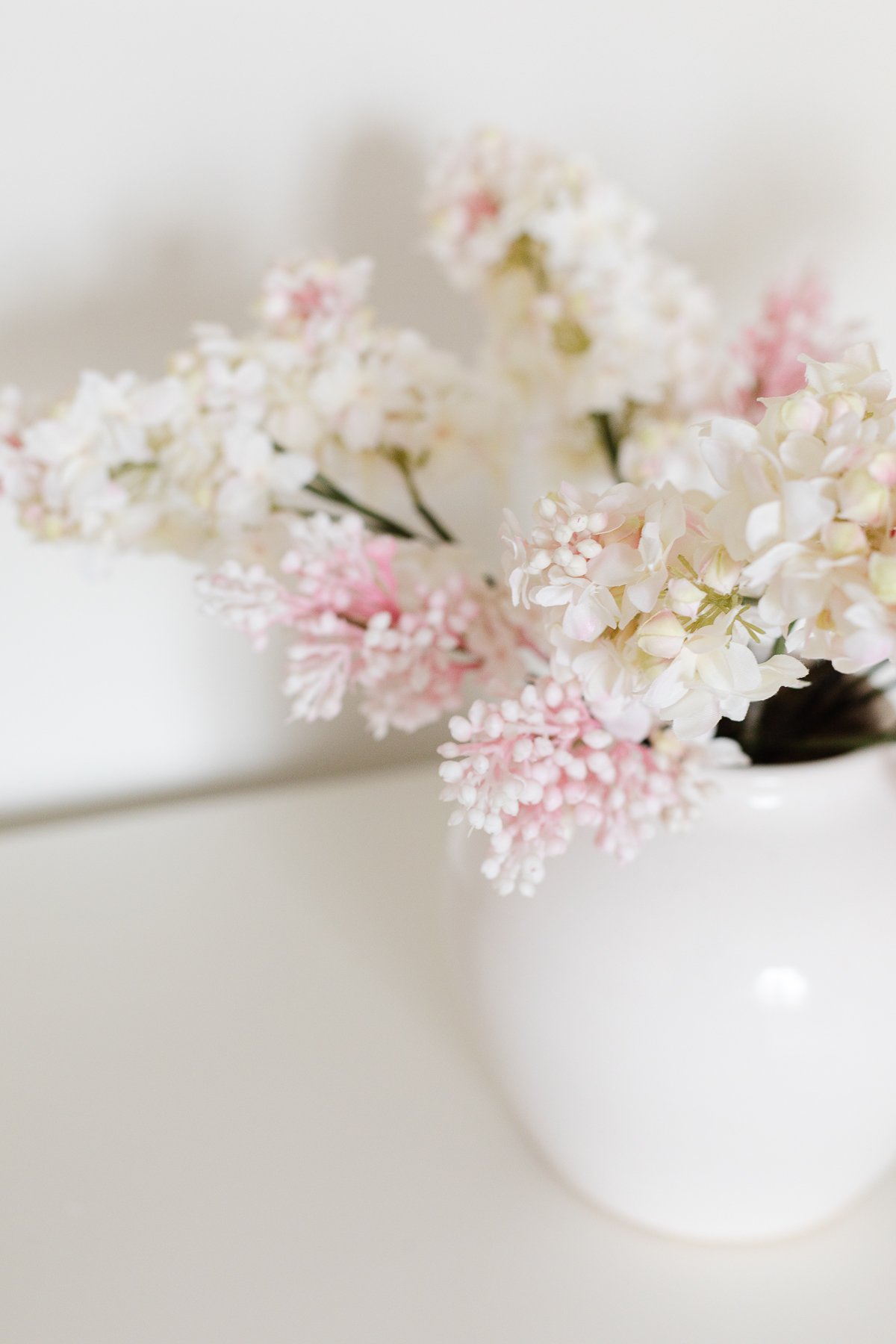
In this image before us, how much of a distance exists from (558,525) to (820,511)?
6 centimetres

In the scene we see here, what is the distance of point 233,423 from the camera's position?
442mm

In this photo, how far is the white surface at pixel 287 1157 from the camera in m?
0.46

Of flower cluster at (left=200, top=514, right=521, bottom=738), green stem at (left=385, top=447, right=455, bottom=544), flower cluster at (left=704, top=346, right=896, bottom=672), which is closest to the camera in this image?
flower cluster at (left=704, top=346, right=896, bottom=672)

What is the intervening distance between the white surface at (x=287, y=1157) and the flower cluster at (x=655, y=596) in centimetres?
33

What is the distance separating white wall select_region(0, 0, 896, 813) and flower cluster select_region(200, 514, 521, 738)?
0.39 meters

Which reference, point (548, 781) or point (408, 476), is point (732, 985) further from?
point (408, 476)

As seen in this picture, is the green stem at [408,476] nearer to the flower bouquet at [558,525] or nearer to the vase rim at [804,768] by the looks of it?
the flower bouquet at [558,525]

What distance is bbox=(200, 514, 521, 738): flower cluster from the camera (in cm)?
39

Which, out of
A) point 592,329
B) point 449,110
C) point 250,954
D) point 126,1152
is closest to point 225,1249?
point 126,1152

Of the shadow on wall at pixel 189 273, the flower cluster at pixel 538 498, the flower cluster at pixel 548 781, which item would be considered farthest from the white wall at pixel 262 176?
the flower cluster at pixel 548 781

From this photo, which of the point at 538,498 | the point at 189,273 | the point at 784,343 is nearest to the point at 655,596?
the point at 538,498

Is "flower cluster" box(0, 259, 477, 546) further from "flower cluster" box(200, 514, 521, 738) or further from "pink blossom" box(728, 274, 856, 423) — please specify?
"pink blossom" box(728, 274, 856, 423)

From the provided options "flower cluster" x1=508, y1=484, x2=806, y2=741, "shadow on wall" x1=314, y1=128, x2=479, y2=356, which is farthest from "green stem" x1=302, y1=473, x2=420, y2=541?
"shadow on wall" x1=314, y1=128, x2=479, y2=356

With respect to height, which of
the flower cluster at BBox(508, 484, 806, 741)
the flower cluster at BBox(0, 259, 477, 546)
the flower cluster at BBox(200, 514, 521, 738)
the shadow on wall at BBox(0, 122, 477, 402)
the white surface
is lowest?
the white surface
